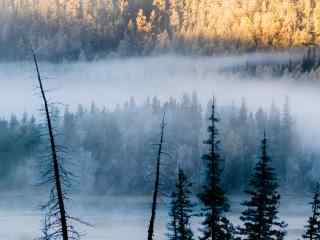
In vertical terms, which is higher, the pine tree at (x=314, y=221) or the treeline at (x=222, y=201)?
the treeline at (x=222, y=201)

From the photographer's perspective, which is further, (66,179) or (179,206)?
(179,206)

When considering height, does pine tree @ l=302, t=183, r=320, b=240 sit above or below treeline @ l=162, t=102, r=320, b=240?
below

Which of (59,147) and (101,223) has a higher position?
(59,147)

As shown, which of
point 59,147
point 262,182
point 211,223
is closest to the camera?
point 59,147

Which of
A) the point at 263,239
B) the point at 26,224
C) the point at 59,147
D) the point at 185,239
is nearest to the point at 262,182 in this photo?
the point at 263,239

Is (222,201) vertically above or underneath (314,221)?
above

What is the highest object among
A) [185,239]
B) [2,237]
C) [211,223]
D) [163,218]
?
[211,223]

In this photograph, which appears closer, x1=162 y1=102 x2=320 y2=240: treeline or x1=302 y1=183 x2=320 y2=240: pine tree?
x1=162 y1=102 x2=320 y2=240: treeline

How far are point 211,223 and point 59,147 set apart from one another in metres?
16.7

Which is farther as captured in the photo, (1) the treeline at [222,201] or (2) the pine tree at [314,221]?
(2) the pine tree at [314,221]

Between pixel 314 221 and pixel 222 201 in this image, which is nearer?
pixel 222 201

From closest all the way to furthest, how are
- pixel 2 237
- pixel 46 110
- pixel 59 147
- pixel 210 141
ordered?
pixel 46 110, pixel 59 147, pixel 210 141, pixel 2 237

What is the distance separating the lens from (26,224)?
178 metres

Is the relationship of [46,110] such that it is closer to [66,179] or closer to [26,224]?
[66,179]
